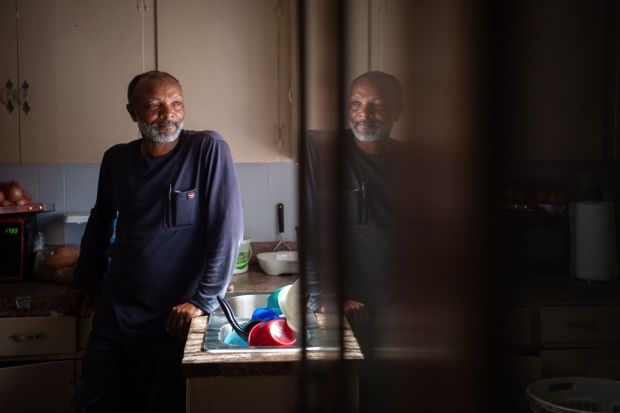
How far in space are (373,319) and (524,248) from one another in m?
0.09

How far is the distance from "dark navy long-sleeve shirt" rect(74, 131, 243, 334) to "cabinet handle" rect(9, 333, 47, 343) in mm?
419

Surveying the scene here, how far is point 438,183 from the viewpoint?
7.2 inches

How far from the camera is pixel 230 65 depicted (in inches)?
97.7

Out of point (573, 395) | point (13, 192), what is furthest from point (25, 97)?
point (573, 395)

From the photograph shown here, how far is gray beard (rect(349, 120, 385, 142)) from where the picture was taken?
0.21 meters

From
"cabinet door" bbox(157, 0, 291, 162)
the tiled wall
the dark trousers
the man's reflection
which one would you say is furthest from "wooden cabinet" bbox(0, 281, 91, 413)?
the man's reflection

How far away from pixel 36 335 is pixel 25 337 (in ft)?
0.12

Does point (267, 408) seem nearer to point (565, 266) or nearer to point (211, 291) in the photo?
point (211, 291)

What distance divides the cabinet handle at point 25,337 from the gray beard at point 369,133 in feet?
7.23

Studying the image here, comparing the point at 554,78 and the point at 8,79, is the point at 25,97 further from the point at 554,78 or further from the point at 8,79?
the point at 554,78

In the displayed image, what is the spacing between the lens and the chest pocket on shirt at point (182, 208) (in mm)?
1805

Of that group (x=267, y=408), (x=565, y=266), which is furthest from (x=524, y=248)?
(x=267, y=408)

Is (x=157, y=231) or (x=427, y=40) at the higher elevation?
(x=427, y=40)

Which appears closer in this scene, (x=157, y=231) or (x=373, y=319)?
(x=373, y=319)
